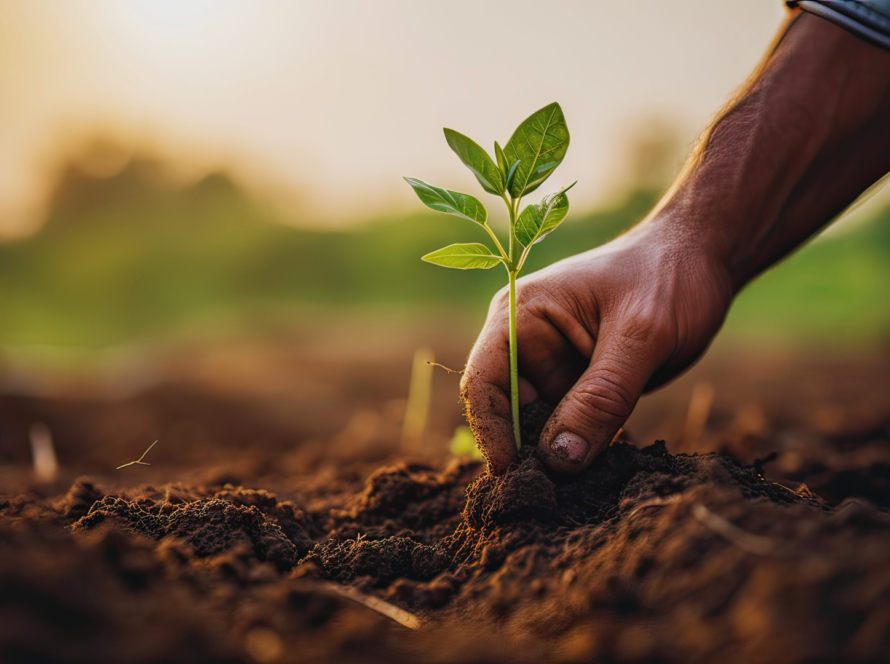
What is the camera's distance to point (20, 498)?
1675 millimetres

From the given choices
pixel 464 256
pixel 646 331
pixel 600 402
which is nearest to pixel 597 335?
pixel 646 331

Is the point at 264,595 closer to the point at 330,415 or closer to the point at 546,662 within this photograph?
the point at 546,662

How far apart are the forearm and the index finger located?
708 mm

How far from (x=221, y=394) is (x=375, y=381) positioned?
7.51ft

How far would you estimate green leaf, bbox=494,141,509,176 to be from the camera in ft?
4.67

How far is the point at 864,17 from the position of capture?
5.03 ft

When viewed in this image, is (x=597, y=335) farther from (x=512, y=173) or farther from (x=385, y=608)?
(x=385, y=608)

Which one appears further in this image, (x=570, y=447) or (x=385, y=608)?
(x=570, y=447)

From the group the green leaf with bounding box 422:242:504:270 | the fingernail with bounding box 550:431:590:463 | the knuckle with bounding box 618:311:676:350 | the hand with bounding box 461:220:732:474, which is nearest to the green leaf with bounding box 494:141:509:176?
the green leaf with bounding box 422:242:504:270

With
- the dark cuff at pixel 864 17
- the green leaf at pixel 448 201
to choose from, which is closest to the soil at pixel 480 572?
the green leaf at pixel 448 201

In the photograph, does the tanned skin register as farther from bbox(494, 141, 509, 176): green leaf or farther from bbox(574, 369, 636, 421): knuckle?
bbox(494, 141, 509, 176): green leaf

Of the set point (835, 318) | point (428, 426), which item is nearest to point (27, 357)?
point (428, 426)

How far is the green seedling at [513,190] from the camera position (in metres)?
1.41

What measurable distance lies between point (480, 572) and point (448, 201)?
0.98 meters
